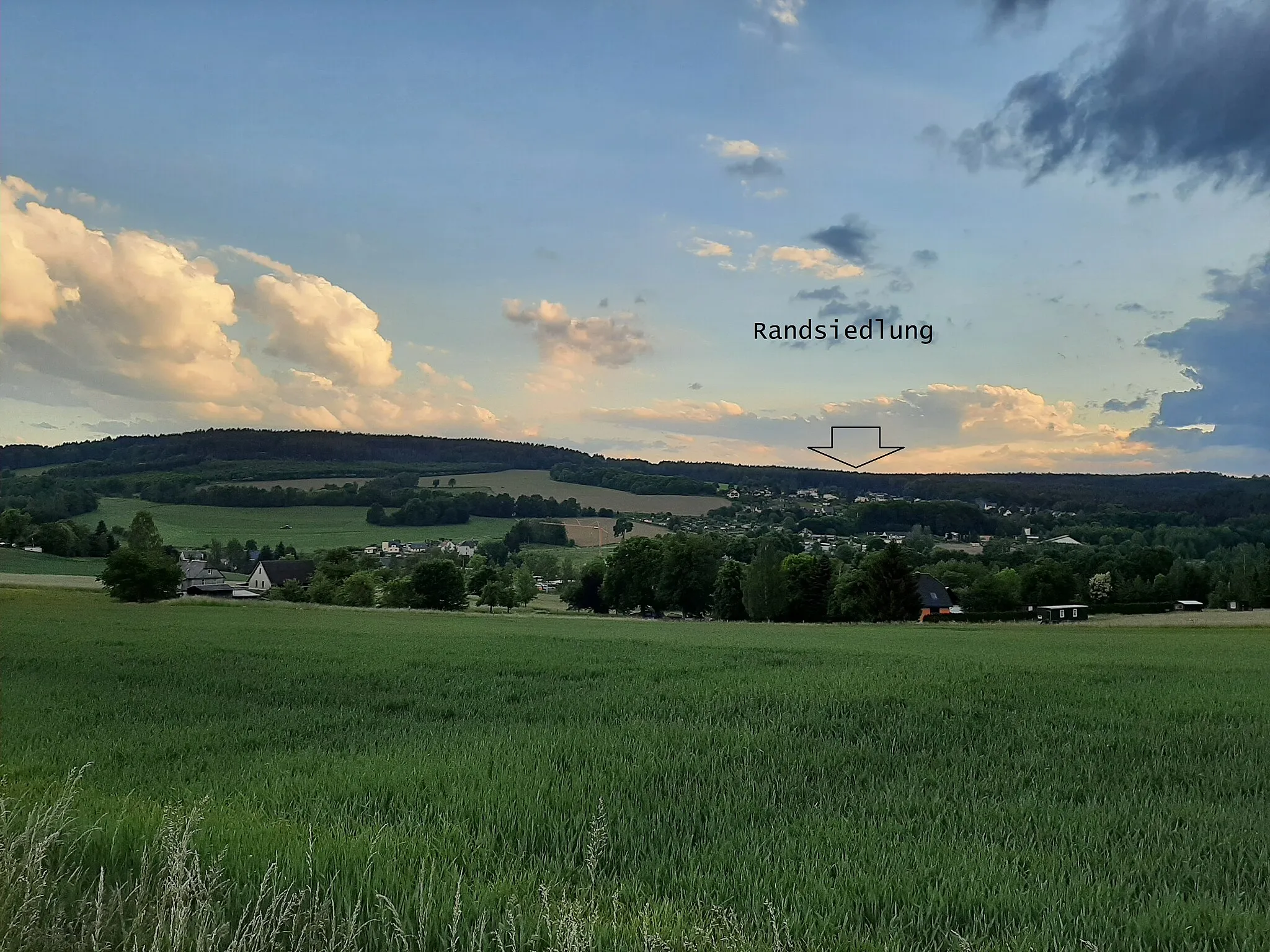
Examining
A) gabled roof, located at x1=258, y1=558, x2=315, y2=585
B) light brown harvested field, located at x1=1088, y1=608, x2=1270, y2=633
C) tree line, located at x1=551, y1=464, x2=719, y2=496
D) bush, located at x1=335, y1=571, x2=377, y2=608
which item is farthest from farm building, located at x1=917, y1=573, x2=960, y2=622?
gabled roof, located at x1=258, y1=558, x2=315, y2=585

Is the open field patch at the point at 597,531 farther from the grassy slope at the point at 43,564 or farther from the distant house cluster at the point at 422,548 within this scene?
the grassy slope at the point at 43,564

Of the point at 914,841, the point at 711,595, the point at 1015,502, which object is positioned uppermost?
the point at 1015,502

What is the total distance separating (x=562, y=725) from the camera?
34.2ft

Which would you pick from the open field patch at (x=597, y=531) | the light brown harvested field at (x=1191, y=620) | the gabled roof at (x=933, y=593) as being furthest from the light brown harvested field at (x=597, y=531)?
the light brown harvested field at (x=1191, y=620)

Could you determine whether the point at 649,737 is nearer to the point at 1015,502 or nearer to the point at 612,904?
the point at 612,904

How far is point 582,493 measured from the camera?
227 ft

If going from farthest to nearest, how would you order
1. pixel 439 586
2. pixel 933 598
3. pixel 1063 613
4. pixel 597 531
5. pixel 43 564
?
pixel 597 531, pixel 933 598, pixel 439 586, pixel 1063 613, pixel 43 564

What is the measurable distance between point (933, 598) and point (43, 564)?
180ft

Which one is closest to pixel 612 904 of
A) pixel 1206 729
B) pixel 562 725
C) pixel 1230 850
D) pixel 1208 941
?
pixel 1208 941

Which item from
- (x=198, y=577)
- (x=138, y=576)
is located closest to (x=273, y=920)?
(x=138, y=576)

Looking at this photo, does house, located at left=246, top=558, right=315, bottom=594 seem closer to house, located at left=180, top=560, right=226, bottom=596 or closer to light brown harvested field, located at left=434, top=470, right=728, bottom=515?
house, located at left=180, top=560, right=226, bottom=596

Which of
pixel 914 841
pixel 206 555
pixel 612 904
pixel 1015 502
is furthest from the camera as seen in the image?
pixel 1015 502

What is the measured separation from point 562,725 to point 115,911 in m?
6.76

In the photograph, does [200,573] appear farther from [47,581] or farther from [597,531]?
[597,531]
